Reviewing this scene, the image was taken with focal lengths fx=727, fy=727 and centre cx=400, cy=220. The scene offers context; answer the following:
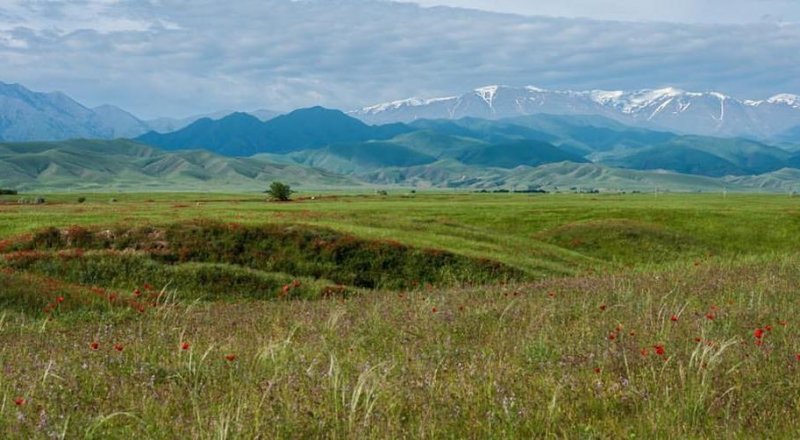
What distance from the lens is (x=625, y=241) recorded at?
59.1m

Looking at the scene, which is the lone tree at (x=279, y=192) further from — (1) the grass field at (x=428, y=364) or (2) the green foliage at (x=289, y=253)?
(1) the grass field at (x=428, y=364)

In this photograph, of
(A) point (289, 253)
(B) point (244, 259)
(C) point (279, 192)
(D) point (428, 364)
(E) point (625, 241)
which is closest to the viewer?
(D) point (428, 364)

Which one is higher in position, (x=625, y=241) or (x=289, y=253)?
(x=289, y=253)

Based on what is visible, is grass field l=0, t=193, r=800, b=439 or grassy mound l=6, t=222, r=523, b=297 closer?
grass field l=0, t=193, r=800, b=439

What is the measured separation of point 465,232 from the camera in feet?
181

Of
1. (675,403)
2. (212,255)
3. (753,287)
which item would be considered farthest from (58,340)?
(212,255)

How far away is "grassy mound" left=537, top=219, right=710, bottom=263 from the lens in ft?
185

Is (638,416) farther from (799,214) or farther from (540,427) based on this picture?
(799,214)

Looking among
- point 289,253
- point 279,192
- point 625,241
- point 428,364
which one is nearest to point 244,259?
point 289,253


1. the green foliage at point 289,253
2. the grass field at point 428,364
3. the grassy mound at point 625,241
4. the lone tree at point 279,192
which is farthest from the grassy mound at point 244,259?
the lone tree at point 279,192

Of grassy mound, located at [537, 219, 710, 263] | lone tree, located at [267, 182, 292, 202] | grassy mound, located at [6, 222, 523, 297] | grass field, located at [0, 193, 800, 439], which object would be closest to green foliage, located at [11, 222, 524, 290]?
grassy mound, located at [6, 222, 523, 297]

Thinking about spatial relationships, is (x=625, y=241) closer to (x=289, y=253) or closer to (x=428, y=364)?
(x=289, y=253)

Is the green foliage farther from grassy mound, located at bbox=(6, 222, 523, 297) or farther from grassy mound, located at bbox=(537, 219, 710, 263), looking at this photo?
grassy mound, located at bbox=(537, 219, 710, 263)

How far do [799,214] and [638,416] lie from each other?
77.1 m
